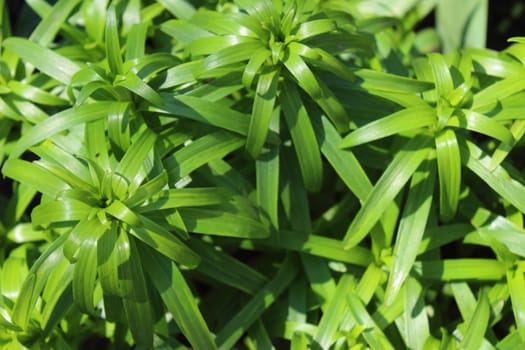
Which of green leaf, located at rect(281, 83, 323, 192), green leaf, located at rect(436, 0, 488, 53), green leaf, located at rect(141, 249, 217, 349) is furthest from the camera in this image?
green leaf, located at rect(436, 0, 488, 53)

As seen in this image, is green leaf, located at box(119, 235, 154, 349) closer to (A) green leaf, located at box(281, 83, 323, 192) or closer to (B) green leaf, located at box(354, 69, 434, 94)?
(A) green leaf, located at box(281, 83, 323, 192)

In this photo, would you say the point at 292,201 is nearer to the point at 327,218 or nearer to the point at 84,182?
the point at 327,218

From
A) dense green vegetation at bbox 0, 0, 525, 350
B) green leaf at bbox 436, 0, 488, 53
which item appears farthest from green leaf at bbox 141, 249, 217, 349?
green leaf at bbox 436, 0, 488, 53

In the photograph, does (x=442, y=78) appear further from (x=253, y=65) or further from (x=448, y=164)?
(x=253, y=65)

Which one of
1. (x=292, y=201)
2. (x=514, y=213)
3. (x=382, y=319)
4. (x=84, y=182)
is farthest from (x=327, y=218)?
(x=84, y=182)

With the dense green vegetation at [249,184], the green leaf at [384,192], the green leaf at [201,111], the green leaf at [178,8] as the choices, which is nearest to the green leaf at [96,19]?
the dense green vegetation at [249,184]

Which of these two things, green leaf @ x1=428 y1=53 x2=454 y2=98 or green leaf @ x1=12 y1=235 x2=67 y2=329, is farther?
green leaf @ x1=428 y1=53 x2=454 y2=98

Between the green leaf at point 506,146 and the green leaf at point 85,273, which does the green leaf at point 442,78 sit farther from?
the green leaf at point 85,273

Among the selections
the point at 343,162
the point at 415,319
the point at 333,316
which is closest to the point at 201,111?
the point at 343,162
